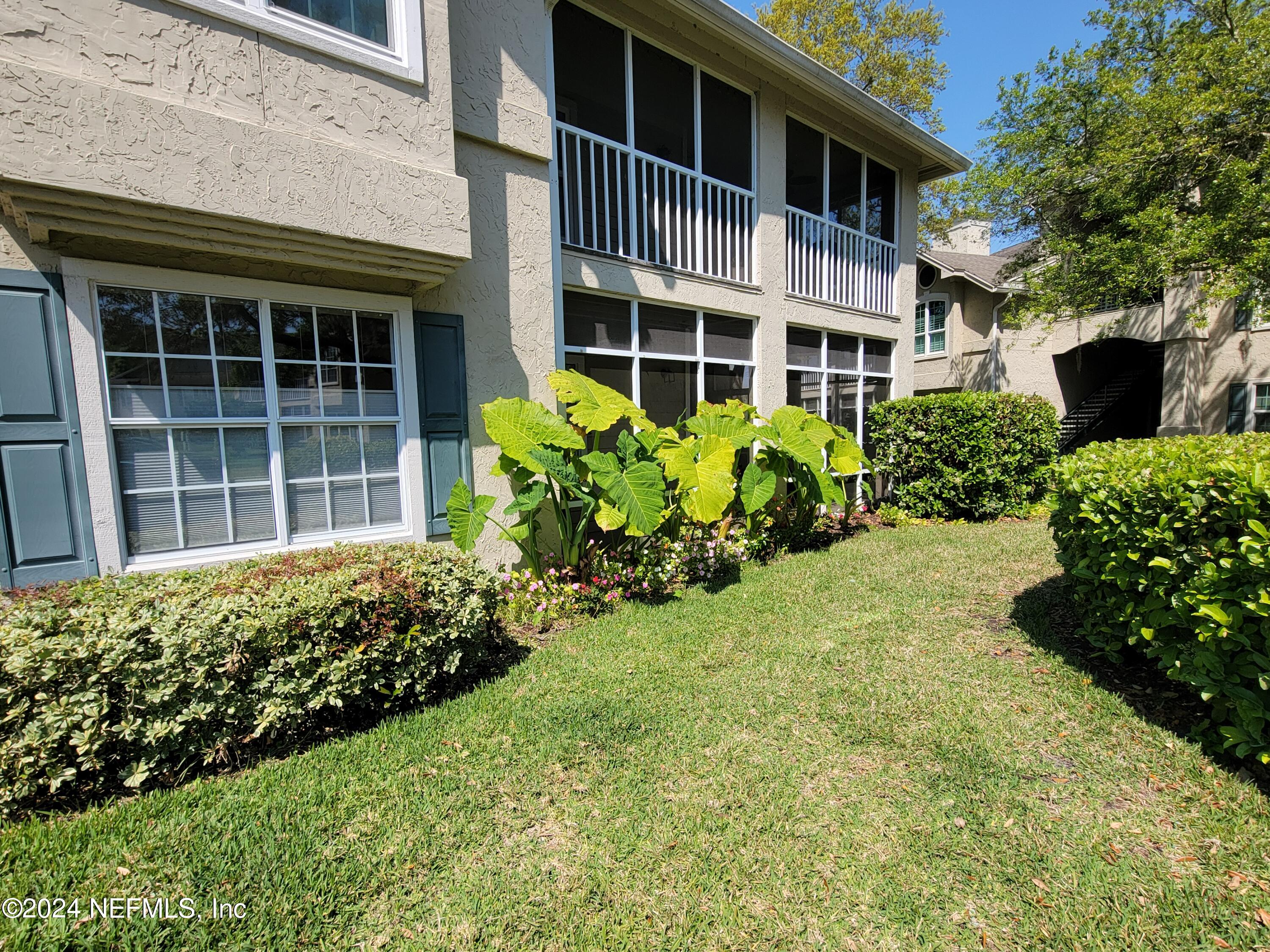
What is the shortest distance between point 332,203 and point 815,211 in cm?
760

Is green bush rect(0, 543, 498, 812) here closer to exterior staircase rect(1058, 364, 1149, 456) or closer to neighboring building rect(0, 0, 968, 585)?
neighboring building rect(0, 0, 968, 585)

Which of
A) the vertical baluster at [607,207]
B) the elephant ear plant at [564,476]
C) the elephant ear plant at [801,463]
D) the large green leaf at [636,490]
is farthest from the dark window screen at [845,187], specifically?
the large green leaf at [636,490]

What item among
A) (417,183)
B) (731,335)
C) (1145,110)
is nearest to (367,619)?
(417,183)

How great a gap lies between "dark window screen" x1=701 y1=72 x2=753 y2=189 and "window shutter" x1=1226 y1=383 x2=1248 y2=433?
47.5ft

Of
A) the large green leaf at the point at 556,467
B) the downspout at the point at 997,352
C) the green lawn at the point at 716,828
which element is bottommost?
the green lawn at the point at 716,828

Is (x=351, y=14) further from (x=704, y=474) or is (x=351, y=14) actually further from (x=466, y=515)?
(x=704, y=474)

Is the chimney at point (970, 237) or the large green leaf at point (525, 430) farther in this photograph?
the chimney at point (970, 237)

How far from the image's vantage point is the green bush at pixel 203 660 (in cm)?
231

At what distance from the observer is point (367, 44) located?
12.3 ft

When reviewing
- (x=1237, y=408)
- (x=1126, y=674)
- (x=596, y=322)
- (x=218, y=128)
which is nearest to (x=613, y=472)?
(x=596, y=322)

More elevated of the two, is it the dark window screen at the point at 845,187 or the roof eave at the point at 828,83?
the roof eave at the point at 828,83

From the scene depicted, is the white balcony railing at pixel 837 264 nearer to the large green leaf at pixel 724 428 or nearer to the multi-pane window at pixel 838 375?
the multi-pane window at pixel 838 375

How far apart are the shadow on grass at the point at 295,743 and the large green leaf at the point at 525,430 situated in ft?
4.54

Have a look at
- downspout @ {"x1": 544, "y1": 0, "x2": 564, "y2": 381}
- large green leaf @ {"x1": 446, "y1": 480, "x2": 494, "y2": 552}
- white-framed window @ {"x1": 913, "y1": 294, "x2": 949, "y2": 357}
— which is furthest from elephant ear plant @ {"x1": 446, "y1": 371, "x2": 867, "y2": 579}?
white-framed window @ {"x1": 913, "y1": 294, "x2": 949, "y2": 357}
